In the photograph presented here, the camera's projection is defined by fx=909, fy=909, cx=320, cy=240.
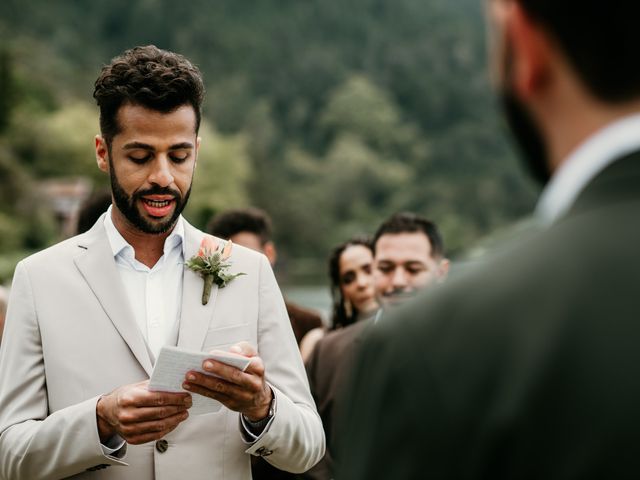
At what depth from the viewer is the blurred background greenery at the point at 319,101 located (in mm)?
91562

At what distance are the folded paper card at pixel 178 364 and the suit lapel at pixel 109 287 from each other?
299mm

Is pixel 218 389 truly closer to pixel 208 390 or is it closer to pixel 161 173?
pixel 208 390

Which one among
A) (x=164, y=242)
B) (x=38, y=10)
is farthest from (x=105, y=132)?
(x=38, y=10)

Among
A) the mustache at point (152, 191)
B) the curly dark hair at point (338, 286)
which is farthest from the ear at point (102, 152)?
the curly dark hair at point (338, 286)

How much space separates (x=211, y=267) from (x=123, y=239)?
375 millimetres

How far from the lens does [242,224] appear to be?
21.9ft

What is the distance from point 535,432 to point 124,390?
6.40 feet

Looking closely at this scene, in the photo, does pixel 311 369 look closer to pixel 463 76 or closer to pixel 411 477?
pixel 411 477

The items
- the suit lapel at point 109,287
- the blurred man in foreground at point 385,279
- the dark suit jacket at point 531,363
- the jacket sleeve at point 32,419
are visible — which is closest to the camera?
the dark suit jacket at point 531,363

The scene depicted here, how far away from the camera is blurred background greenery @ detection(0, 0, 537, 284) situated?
3605 inches

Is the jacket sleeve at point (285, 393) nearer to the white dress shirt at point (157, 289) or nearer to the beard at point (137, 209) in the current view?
the white dress shirt at point (157, 289)

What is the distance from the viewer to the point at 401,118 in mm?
120562

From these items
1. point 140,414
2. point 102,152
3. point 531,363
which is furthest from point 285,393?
point 531,363

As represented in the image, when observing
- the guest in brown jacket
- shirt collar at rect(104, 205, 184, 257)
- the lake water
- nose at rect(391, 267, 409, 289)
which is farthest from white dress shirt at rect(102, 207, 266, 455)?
the lake water
